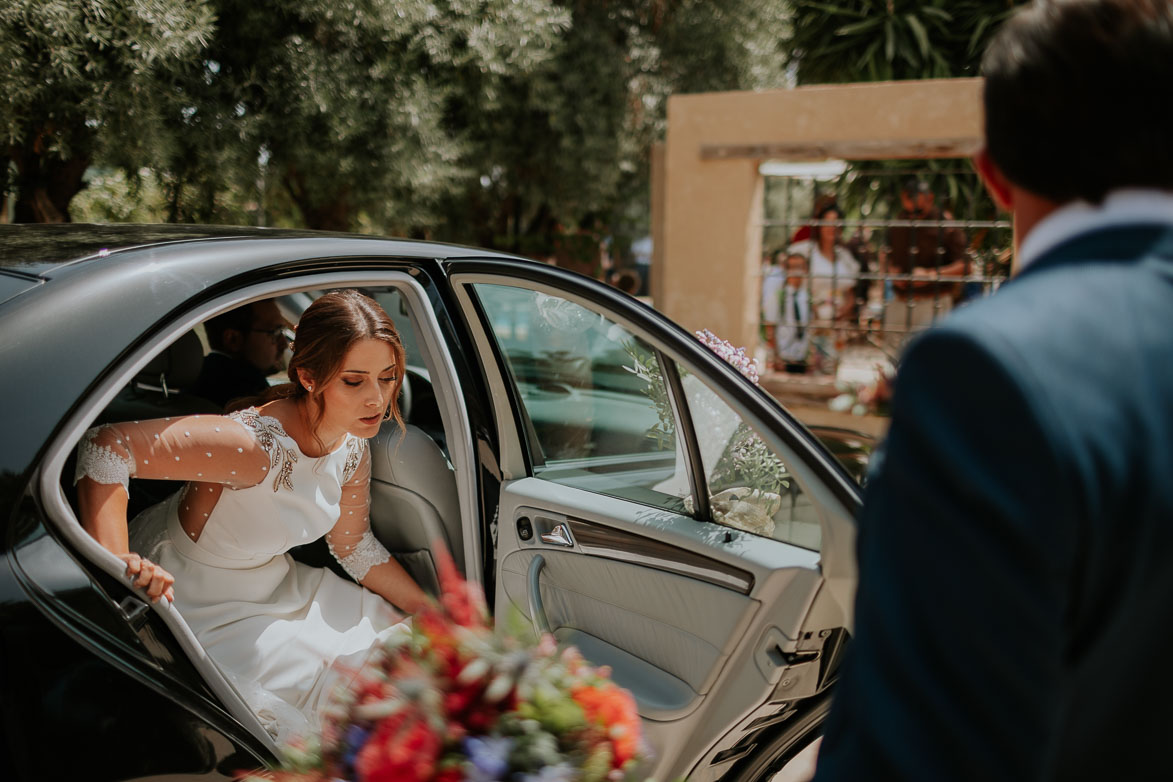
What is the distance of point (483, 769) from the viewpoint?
1020 mm

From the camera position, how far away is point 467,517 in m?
2.42

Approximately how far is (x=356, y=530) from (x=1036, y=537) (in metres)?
2.18

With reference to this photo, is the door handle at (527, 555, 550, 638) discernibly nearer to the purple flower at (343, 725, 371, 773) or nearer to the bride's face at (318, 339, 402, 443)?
the bride's face at (318, 339, 402, 443)

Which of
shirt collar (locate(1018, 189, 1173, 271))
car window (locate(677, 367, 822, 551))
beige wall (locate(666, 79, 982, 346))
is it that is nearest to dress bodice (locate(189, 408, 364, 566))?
car window (locate(677, 367, 822, 551))

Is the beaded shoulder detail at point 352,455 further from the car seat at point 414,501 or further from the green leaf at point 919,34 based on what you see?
the green leaf at point 919,34

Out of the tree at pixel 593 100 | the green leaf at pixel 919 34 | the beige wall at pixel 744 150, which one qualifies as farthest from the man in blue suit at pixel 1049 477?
the green leaf at pixel 919 34

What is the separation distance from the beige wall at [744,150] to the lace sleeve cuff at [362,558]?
6075 millimetres

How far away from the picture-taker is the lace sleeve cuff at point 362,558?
8.69 ft

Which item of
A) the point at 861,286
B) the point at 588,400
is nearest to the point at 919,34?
the point at 861,286

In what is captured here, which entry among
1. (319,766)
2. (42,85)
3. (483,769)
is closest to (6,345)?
(319,766)

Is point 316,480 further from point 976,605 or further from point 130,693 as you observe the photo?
point 976,605

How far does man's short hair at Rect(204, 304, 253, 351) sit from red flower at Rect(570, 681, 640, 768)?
8.53 ft

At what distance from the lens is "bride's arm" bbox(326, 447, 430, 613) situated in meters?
2.64

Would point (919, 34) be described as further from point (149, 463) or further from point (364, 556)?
point (149, 463)
